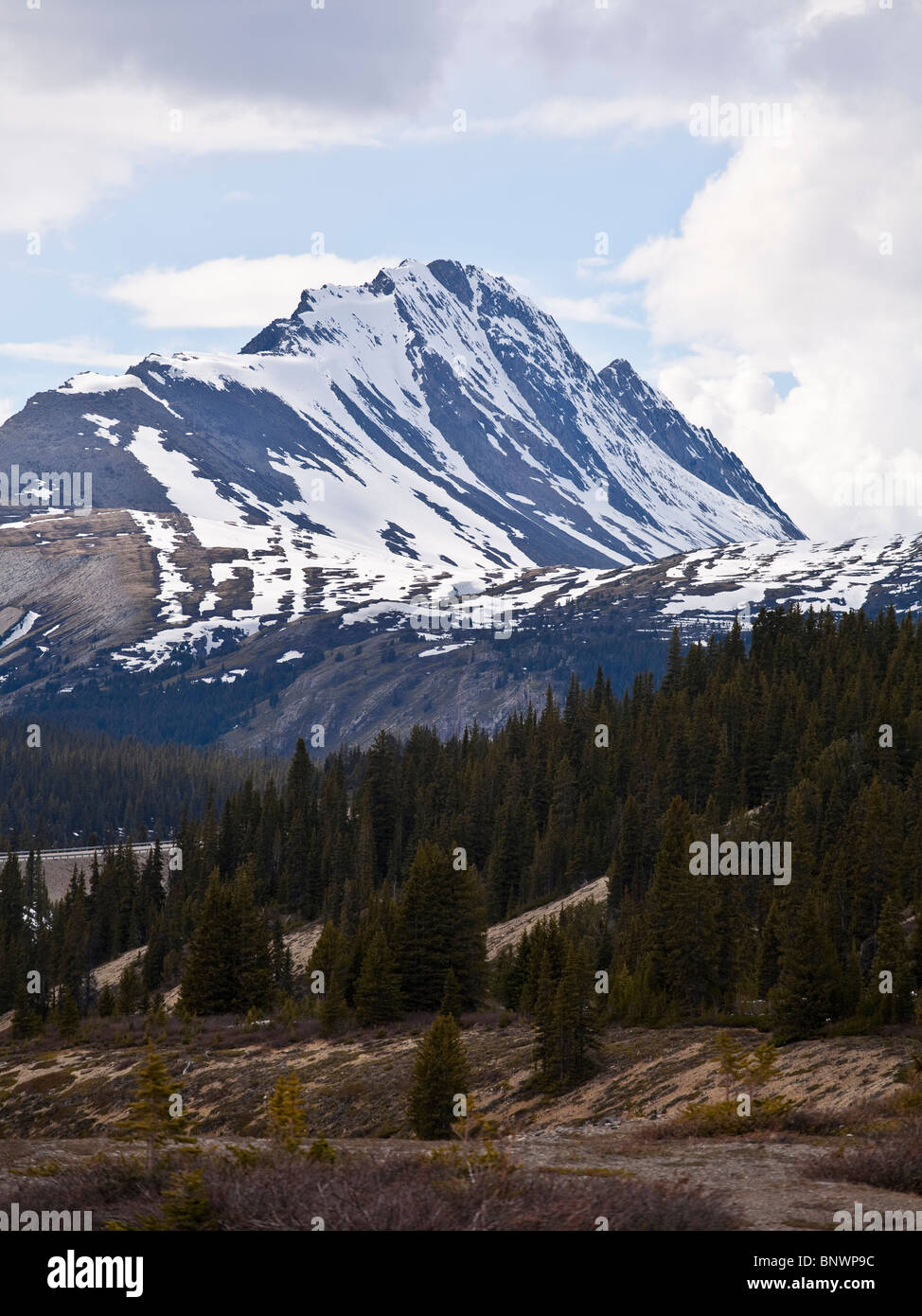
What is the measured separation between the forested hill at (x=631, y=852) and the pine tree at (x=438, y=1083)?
1057cm

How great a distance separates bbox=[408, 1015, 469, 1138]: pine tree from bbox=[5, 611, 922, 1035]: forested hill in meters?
10.6

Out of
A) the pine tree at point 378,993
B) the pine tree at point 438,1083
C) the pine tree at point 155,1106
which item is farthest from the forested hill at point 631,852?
the pine tree at point 155,1106

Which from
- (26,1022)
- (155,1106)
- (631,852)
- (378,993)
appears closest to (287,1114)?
(155,1106)

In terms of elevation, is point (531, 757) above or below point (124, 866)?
above

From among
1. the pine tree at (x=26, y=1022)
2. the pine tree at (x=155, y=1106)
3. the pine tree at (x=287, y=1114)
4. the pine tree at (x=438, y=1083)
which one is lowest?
the pine tree at (x=26, y=1022)

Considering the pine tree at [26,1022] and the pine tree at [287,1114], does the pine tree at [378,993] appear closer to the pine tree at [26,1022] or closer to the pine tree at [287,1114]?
the pine tree at [26,1022]

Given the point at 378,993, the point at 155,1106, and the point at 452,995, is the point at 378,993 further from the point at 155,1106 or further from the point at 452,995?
the point at 155,1106

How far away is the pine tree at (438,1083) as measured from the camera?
42250 millimetres

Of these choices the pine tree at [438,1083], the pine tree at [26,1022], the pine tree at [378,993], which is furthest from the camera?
the pine tree at [26,1022]

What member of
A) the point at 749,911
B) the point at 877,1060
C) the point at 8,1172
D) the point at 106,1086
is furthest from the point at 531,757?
the point at 8,1172

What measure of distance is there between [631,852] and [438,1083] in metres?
57.9

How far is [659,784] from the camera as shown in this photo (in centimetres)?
11431
